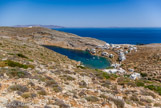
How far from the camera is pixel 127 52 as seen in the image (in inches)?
2336

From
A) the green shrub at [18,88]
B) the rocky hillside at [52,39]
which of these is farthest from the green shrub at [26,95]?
the rocky hillside at [52,39]

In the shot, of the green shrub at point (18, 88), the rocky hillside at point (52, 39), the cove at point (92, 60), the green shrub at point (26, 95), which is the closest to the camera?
the green shrub at point (26, 95)

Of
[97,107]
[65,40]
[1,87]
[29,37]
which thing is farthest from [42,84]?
[29,37]

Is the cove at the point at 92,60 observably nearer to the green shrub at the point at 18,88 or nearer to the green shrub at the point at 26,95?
the green shrub at the point at 18,88

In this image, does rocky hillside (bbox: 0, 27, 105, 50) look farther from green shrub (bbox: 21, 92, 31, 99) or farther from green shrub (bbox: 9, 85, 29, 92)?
green shrub (bbox: 21, 92, 31, 99)

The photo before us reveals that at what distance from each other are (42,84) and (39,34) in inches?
3131

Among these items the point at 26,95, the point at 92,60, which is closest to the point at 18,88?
the point at 26,95

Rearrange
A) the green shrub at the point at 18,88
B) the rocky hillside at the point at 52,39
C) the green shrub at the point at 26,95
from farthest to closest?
the rocky hillside at the point at 52,39, the green shrub at the point at 18,88, the green shrub at the point at 26,95

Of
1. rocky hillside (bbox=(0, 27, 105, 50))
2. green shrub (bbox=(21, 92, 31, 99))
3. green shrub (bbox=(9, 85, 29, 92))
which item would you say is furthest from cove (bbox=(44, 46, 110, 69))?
green shrub (bbox=(21, 92, 31, 99))

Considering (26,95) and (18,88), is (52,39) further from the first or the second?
(26,95)

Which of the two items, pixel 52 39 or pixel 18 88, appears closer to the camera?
pixel 18 88

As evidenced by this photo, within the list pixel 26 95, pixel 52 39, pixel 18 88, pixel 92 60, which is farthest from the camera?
pixel 52 39

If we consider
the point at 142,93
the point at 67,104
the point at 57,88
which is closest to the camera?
the point at 67,104

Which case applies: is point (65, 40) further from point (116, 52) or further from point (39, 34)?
point (116, 52)
